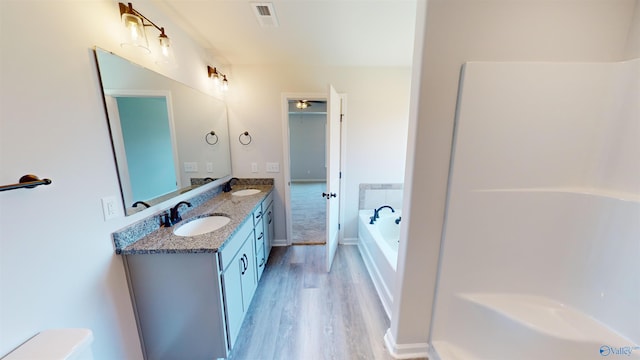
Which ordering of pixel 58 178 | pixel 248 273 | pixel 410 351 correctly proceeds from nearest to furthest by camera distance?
pixel 58 178
pixel 410 351
pixel 248 273

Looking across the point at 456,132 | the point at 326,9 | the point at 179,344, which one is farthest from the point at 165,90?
the point at 456,132

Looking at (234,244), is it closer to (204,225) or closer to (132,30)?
(204,225)

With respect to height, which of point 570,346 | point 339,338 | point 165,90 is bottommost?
point 339,338

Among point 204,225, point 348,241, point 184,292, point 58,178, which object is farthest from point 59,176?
point 348,241

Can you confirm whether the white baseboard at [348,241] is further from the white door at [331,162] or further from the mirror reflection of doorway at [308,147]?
the mirror reflection of doorway at [308,147]

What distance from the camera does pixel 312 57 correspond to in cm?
250

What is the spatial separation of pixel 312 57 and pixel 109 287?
2653 mm

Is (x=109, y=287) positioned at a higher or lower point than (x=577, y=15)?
lower

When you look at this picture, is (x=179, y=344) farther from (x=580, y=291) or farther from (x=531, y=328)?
(x=580, y=291)

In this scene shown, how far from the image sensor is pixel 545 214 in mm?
1279

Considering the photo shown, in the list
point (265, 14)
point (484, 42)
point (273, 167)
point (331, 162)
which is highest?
point (265, 14)

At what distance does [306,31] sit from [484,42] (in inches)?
55.7

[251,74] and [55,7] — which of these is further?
[251,74]

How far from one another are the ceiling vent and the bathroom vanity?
1656 mm
